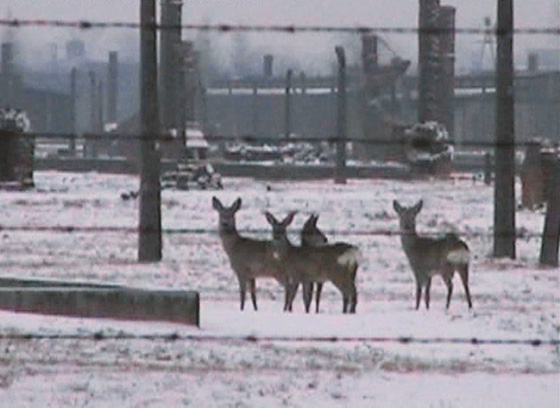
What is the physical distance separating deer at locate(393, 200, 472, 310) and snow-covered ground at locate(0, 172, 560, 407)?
12.8 inches

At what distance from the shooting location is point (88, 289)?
12.7 meters

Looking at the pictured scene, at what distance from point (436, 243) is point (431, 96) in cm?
2612

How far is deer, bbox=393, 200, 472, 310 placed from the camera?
A: 16.1m

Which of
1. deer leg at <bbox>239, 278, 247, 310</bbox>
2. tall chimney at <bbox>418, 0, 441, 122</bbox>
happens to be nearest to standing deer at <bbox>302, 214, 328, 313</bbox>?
deer leg at <bbox>239, 278, 247, 310</bbox>

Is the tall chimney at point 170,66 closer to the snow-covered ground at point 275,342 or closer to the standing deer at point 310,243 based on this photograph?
the snow-covered ground at point 275,342

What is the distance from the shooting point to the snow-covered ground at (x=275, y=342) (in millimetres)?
9328

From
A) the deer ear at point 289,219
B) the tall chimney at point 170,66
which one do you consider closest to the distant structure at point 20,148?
the deer ear at point 289,219

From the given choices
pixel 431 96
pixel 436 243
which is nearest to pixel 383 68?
pixel 431 96

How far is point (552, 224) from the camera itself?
21.0 metres

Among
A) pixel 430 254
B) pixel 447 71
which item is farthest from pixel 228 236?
pixel 447 71

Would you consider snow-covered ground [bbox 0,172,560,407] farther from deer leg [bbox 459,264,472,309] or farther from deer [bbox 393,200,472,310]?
deer [bbox 393,200,472,310]

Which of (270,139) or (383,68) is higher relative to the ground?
(383,68)

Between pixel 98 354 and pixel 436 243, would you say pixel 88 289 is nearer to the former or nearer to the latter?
pixel 98 354

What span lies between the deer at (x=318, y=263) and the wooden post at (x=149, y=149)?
5202 millimetres
